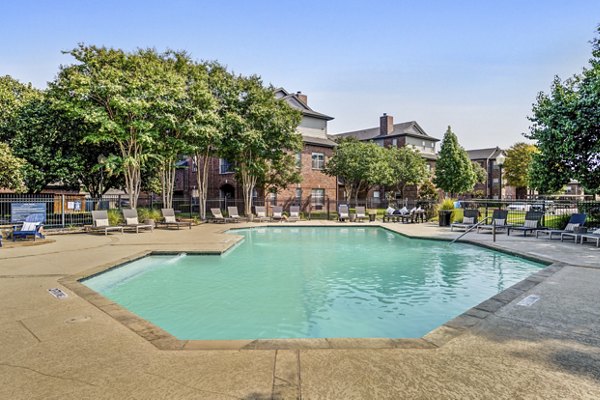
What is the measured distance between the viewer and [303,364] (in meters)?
3.33

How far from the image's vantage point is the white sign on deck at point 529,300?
536 cm

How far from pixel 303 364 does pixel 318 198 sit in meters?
30.3

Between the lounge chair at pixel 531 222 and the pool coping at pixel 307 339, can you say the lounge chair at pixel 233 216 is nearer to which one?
the lounge chair at pixel 531 222

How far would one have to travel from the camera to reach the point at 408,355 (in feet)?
11.6

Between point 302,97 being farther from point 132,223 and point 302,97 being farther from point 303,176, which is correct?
point 132,223

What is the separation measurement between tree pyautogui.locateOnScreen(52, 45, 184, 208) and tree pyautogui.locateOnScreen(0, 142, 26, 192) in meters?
3.22

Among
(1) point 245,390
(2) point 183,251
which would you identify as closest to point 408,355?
(1) point 245,390

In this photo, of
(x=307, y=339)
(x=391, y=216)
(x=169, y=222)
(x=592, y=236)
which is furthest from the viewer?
(x=391, y=216)

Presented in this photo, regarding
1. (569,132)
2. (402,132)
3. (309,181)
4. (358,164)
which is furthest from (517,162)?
(569,132)

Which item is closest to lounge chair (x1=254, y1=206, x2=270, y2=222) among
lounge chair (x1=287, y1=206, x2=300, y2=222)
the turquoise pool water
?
lounge chair (x1=287, y1=206, x2=300, y2=222)

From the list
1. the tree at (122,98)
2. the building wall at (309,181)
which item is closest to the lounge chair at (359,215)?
the building wall at (309,181)

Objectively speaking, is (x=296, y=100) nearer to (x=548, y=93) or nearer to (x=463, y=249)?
(x=548, y=93)

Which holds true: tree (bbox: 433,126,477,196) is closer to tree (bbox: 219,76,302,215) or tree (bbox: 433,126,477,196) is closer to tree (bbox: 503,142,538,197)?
tree (bbox: 503,142,538,197)

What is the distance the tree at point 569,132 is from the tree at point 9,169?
22.8 metres
